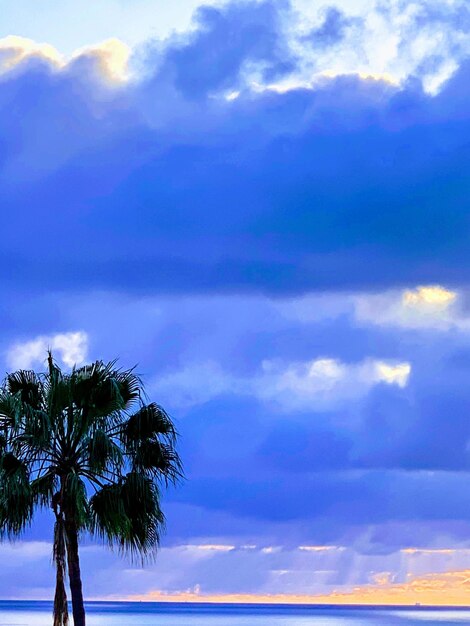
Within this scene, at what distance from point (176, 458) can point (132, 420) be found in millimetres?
1733

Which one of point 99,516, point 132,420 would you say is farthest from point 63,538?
point 132,420

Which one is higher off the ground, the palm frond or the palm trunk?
the palm frond

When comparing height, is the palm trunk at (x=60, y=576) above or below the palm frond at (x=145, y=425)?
below

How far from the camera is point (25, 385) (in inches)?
1686

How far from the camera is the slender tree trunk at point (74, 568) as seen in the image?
40500 mm

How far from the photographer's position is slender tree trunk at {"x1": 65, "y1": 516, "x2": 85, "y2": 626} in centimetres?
4050

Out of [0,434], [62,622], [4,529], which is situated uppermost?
[0,434]

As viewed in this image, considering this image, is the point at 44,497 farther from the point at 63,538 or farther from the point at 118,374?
the point at 118,374

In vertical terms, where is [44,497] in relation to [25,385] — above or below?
below

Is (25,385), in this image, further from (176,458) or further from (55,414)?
(176,458)

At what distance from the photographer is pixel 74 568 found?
4094 cm

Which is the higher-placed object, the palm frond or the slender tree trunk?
the palm frond

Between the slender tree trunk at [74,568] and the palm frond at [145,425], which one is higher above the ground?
the palm frond at [145,425]

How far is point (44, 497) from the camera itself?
41688mm
